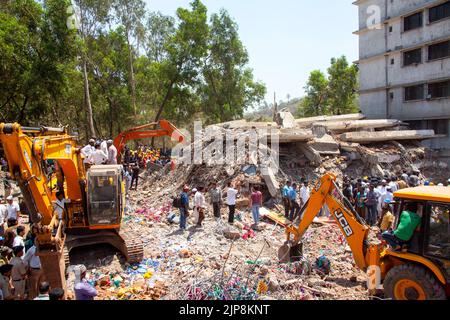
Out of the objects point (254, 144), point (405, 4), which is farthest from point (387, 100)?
point (254, 144)

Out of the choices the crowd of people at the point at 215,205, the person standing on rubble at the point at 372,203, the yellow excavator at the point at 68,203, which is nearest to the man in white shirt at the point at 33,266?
the yellow excavator at the point at 68,203

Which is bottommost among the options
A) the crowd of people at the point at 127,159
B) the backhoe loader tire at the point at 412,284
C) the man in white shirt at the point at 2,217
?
the backhoe loader tire at the point at 412,284

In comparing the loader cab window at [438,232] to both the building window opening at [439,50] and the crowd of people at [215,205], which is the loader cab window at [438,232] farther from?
→ the building window opening at [439,50]

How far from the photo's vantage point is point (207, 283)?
20.4 ft

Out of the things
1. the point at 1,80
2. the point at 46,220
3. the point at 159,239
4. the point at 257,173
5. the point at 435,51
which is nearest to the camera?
the point at 46,220

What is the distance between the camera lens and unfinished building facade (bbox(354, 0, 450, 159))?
20.2 meters

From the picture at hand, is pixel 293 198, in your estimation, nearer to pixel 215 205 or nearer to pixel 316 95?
pixel 215 205

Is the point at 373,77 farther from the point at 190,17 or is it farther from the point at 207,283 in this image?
the point at 207,283

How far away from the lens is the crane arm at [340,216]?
21.8ft

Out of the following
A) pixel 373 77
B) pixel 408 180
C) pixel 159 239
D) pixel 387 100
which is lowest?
pixel 159 239

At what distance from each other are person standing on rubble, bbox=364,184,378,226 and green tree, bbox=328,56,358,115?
20.6 meters

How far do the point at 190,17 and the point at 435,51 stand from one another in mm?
15143

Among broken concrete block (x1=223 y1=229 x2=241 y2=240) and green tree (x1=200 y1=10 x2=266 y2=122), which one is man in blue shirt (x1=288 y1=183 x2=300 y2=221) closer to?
broken concrete block (x1=223 y1=229 x2=241 y2=240)

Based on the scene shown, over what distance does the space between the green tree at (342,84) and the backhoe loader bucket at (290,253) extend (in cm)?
2437
